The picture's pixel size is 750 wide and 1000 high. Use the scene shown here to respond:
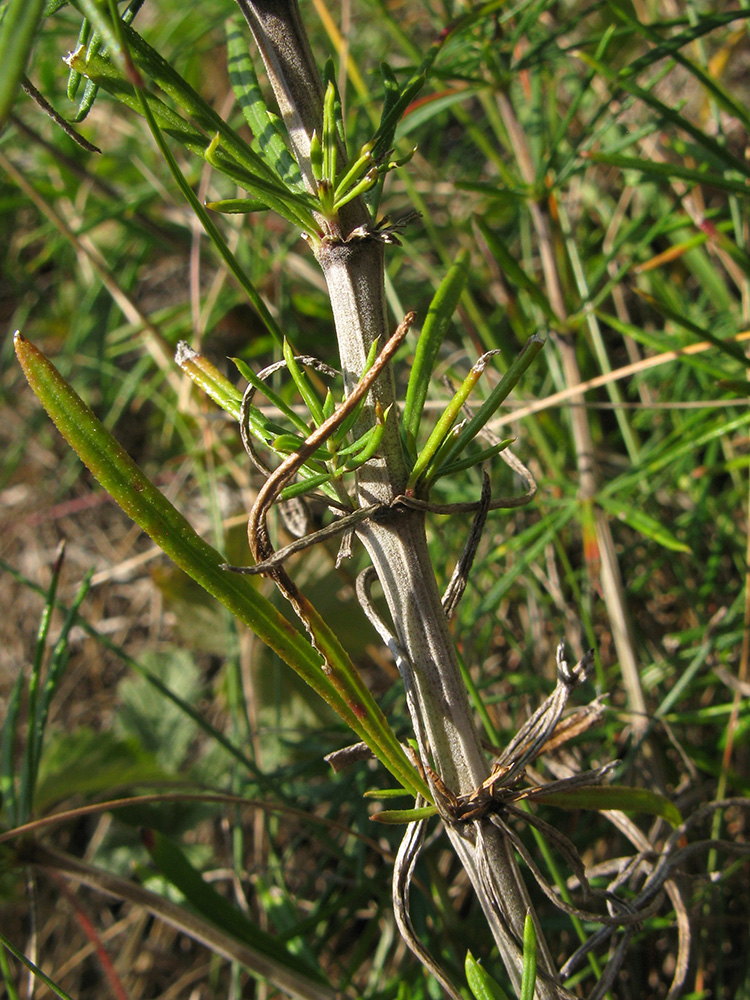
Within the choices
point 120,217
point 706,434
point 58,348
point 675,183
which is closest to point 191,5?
point 120,217

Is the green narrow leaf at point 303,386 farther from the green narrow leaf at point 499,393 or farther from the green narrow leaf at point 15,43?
the green narrow leaf at point 15,43

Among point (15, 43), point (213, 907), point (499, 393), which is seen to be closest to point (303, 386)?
point (499, 393)

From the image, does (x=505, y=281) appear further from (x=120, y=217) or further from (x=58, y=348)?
(x=58, y=348)

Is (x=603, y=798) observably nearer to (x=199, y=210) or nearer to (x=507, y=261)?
(x=199, y=210)

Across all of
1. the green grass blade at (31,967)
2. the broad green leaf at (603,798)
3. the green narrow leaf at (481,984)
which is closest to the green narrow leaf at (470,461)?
the broad green leaf at (603,798)

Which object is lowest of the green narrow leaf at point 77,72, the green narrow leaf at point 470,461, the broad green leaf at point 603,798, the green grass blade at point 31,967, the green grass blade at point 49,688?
the broad green leaf at point 603,798
